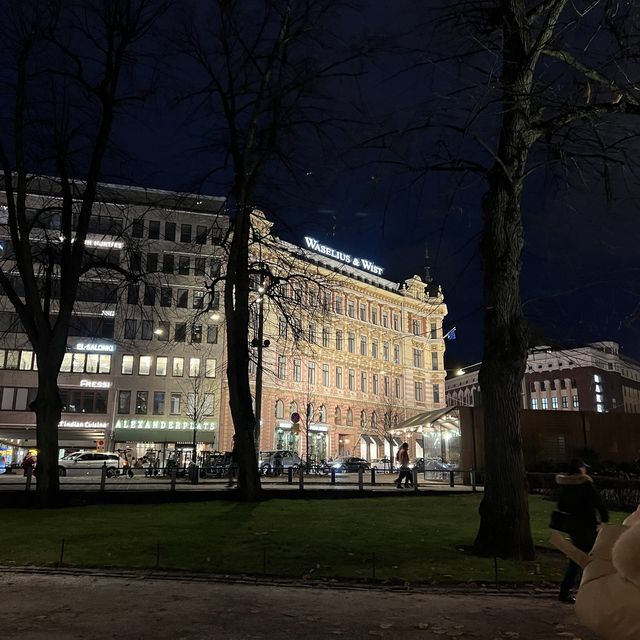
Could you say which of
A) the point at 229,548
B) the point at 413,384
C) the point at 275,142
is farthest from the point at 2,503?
the point at 413,384

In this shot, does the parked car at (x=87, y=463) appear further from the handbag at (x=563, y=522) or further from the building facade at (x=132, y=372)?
the handbag at (x=563, y=522)

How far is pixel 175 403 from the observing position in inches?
2136

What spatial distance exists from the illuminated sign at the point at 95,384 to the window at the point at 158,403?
411 cm

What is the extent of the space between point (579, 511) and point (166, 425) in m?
49.0

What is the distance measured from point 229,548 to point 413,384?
6353cm

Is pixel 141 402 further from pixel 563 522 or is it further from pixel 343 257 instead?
pixel 563 522

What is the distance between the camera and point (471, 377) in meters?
125

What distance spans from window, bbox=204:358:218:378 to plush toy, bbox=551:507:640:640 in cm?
5381

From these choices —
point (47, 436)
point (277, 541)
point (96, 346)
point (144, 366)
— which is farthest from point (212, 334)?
point (277, 541)

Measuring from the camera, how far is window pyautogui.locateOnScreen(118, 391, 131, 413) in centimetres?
5294

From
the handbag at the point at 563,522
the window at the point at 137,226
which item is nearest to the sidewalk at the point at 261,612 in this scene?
the handbag at the point at 563,522

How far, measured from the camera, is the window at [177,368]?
2158 inches

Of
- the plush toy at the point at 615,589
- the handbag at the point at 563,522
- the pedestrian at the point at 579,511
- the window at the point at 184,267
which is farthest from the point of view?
the window at the point at 184,267

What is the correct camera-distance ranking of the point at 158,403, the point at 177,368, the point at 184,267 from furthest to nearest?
the point at 177,368 < the point at 158,403 < the point at 184,267
